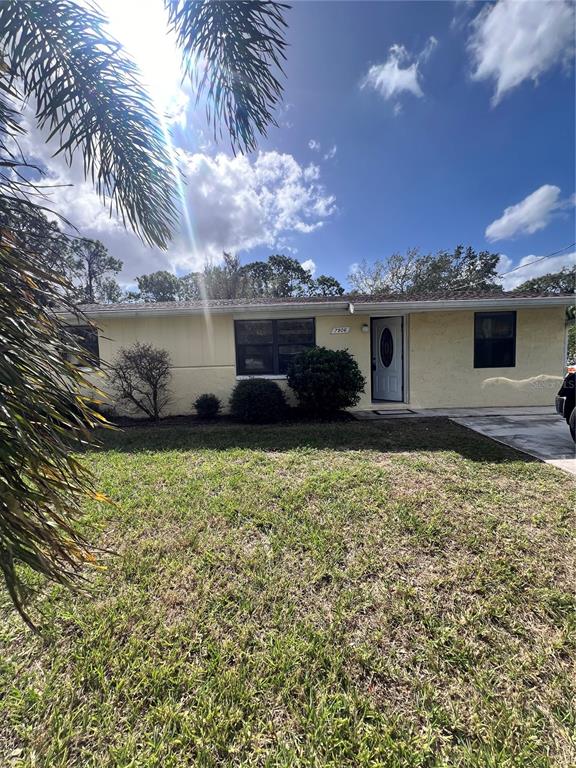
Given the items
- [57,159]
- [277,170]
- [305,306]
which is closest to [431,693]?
[57,159]

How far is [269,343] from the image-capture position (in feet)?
28.6

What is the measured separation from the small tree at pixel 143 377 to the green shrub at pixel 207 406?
1.00 metres

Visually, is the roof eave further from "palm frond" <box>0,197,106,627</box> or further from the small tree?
"palm frond" <box>0,197,106,627</box>

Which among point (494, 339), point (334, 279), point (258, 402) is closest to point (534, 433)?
point (494, 339)

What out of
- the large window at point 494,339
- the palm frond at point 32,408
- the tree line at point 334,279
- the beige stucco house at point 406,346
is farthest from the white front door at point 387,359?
the tree line at point 334,279

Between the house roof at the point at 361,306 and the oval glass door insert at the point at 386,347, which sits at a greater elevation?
the house roof at the point at 361,306

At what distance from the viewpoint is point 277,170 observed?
7629 mm

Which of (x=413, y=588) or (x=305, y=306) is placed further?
(x=305, y=306)

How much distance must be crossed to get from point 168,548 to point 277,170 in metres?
8.29

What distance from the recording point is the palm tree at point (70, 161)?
102 cm

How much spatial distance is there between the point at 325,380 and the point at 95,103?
5775 millimetres

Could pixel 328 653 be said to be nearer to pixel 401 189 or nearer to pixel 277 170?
pixel 277 170

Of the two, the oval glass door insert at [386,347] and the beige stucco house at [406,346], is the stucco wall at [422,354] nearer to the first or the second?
the beige stucco house at [406,346]

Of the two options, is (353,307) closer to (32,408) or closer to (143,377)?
(143,377)
